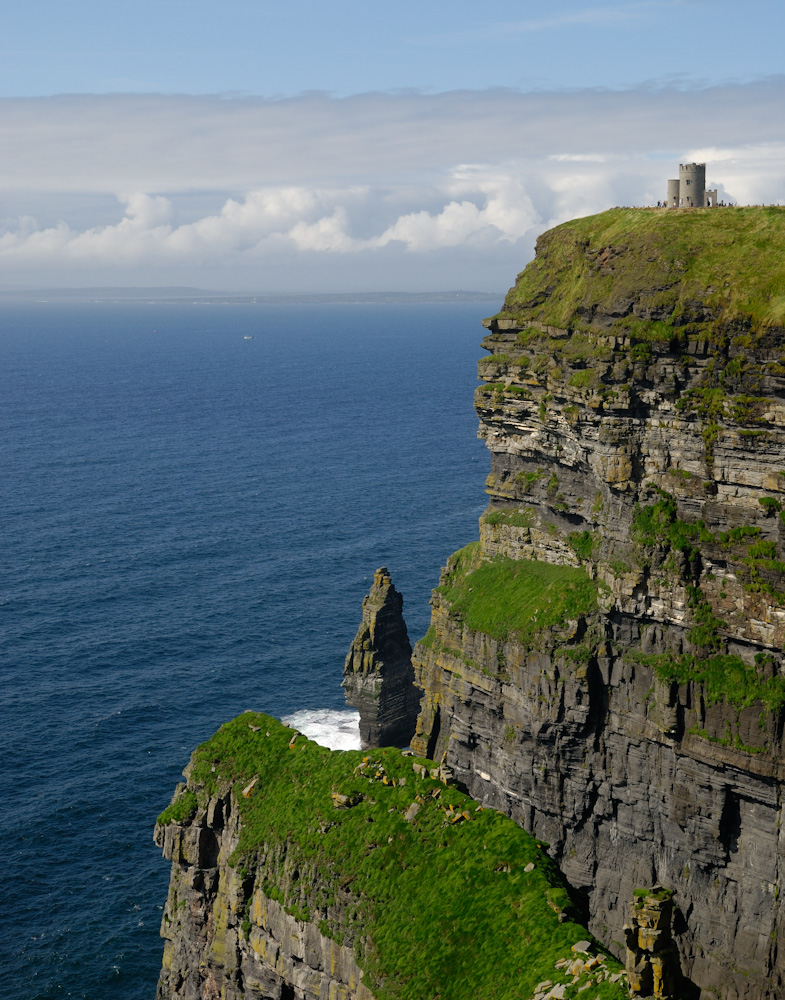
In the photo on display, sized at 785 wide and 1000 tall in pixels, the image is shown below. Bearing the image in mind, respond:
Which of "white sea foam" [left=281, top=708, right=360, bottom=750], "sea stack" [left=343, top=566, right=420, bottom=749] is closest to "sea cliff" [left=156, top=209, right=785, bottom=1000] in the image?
"sea stack" [left=343, top=566, right=420, bottom=749]

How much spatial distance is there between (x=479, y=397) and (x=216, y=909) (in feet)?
149

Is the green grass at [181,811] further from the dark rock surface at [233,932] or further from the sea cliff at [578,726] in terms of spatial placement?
the dark rock surface at [233,932]

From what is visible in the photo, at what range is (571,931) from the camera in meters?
39.2

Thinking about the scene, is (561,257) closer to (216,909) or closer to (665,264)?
(665,264)

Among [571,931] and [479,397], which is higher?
[479,397]

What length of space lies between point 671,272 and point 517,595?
2474 cm

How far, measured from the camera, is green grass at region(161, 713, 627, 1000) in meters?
40.2

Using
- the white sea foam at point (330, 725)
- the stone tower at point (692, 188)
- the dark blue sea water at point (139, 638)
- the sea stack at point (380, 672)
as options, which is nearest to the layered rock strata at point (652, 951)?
the dark blue sea water at point (139, 638)

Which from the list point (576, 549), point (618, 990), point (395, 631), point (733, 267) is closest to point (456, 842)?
point (618, 990)

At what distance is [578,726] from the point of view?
71.6 metres

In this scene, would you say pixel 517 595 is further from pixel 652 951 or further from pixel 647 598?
pixel 652 951

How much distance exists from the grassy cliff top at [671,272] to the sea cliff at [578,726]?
0.19 m

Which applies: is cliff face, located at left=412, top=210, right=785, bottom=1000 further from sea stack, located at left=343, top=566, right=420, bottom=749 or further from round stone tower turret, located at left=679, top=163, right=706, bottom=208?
sea stack, located at left=343, top=566, right=420, bottom=749

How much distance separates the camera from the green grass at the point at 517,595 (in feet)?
245
